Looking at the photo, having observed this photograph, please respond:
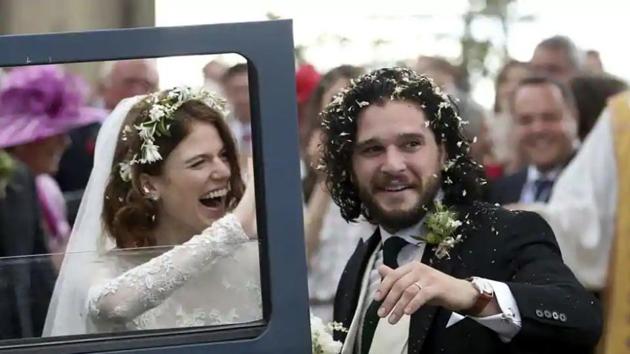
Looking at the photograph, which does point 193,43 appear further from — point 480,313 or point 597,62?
point 597,62

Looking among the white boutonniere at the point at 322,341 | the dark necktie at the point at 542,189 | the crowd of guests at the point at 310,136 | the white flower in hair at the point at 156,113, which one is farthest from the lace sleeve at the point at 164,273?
the dark necktie at the point at 542,189

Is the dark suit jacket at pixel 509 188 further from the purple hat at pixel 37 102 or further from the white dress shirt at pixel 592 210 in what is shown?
the purple hat at pixel 37 102

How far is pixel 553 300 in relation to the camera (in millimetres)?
2873

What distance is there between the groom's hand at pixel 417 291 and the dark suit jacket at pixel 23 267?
1.91 ft

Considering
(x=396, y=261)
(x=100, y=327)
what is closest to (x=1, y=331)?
(x=100, y=327)

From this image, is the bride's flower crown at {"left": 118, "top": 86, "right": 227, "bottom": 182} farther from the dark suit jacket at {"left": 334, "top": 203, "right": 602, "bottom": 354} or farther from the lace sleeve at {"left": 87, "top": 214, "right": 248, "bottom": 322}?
the dark suit jacket at {"left": 334, "top": 203, "right": 602, "bottom": 354}

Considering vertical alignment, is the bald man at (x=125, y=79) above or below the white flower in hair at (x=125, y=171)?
above

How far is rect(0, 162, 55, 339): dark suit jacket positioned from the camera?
8.61ft

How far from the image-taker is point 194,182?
278 centimetres

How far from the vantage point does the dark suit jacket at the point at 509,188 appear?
17.8ft

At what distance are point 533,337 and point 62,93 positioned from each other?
98 cm

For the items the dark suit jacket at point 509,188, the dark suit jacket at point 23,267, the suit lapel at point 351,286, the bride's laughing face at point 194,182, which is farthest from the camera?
the dark suit jacket at point 509,188

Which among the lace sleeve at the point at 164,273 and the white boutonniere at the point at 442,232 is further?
the white boutonniere at the point at 442,232

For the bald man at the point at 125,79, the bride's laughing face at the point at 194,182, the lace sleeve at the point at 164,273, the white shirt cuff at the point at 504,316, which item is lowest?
the white shirt cuff at the point at 504,316
